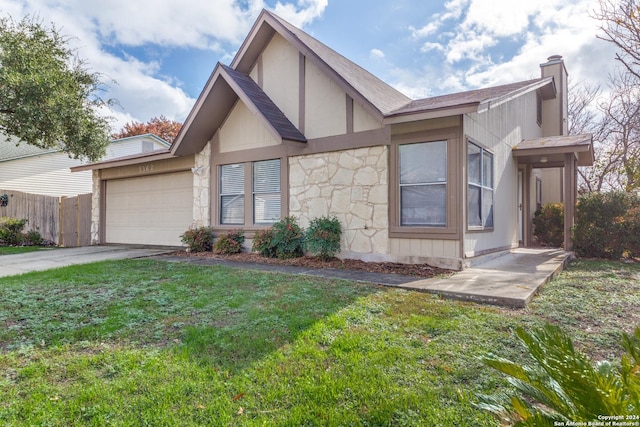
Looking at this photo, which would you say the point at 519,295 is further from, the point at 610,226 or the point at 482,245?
the point at 610,226

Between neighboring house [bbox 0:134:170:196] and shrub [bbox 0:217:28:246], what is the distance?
17.2ft

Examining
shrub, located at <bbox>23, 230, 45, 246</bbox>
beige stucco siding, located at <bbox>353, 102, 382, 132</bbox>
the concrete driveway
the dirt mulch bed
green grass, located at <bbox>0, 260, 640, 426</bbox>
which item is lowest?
green grass, located at <bbox>0, 260, 640, 426</bbox>

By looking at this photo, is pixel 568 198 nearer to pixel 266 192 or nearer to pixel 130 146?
pixel 266 192

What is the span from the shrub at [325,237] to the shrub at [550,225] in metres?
7.91

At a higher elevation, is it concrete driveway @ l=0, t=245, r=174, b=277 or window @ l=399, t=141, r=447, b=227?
window @ l=399, t=141, r=447, b=227

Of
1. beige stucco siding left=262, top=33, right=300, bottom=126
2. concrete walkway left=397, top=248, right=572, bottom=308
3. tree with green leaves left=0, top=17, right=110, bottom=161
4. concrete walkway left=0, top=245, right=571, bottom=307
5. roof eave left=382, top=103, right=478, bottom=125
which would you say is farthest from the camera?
tree with green leaves left=0, top=17, right=110, bottom=161

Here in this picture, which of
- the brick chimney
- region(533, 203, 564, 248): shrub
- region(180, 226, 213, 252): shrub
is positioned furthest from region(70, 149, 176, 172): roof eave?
the brick chimney

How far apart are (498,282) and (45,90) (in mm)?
12268

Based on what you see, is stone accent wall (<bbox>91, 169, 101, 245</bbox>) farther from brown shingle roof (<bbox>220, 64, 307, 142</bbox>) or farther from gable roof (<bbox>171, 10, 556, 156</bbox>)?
brown shingle roof (<bbox>220, 64, 307, 142</bbox>)

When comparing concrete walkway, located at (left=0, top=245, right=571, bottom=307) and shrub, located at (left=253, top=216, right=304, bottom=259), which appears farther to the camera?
shrub, located at (left=253, top=216, right=304, bottom=259)

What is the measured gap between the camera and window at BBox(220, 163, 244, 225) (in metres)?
9.76

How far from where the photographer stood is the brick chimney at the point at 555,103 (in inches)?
522

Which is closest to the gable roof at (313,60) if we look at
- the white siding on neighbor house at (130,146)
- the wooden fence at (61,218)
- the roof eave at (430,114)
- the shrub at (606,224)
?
the roof eave at (430,114)

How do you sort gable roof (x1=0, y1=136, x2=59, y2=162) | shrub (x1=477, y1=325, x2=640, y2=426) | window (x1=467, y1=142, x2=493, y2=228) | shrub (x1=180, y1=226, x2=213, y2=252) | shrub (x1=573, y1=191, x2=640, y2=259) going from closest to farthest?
shrub (x1=477, y1=325, x2=640, y2=426), window (x1=467, y1=142, x2=493, y2=228), shrub (x1=573, y1=191, x2=640, y2=259), shrub (x1=180, y1=226, x2=213, y2=252), gable roof (x1=0, y1=136, x2=59, y2=162)
